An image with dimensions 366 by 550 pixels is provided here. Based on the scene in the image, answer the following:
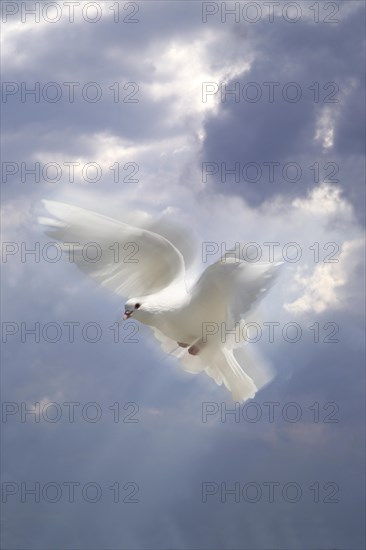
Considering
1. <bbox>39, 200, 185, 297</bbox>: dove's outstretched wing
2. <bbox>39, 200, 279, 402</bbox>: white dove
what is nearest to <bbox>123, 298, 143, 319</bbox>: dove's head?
<bbox>39, 200, 279, 402</bbox>: white dove

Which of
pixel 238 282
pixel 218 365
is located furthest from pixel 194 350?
pixel 238 282

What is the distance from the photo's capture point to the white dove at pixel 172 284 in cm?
1207

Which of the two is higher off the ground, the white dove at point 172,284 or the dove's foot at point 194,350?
the white dove at point 172,284

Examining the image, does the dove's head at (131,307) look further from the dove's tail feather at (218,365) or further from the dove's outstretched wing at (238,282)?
the dove's tail feather at (218,365)

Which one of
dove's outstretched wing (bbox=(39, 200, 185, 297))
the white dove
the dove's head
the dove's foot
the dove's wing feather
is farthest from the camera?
the dove's foot

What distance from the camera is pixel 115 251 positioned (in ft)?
43.1

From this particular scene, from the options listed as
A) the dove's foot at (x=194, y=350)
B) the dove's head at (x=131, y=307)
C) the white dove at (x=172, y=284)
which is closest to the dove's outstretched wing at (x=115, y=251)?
→ the white dove at (x=172, y=284)

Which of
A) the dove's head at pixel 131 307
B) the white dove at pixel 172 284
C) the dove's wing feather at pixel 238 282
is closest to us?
the dove's wing feather at pixel 238 282

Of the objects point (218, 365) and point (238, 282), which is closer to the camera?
point (238, 282)

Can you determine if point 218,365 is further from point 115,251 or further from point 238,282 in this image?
point 115,251

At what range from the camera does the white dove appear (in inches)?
475

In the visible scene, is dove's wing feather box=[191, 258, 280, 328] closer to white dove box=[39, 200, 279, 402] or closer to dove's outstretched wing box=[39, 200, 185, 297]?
white dove box=[39, 200, 279, 402]

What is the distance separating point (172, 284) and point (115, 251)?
1029 millimetres

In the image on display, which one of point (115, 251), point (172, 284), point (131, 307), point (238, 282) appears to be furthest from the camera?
point (115, 251)
